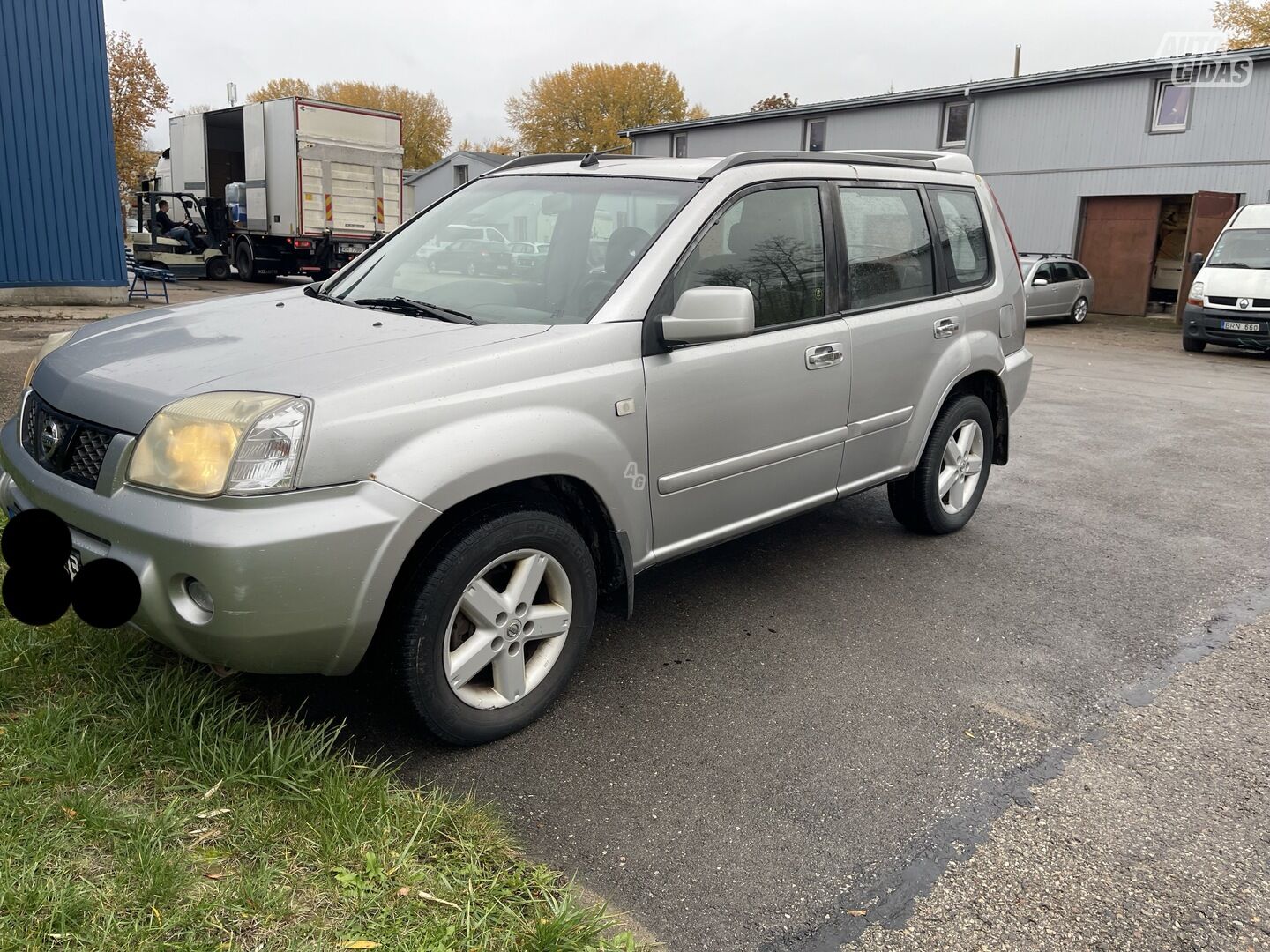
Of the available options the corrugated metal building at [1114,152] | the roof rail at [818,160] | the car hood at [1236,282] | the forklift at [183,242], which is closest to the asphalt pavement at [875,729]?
the roof rail at [818,160]

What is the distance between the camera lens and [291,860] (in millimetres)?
2506

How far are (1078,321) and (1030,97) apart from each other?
679cm

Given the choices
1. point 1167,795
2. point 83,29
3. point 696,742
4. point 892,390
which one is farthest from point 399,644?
point 83,29

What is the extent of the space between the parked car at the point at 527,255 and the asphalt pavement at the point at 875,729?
1.50 metres

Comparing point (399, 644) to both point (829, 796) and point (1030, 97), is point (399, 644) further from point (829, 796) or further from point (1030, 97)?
point (1030, 97)

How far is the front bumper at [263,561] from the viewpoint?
2.57 m

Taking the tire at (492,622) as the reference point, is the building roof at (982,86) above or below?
above

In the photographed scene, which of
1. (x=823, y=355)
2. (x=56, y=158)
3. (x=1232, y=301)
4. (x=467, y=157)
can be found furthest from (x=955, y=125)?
(x=467, y=157)

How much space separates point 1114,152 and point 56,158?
71.3 feet

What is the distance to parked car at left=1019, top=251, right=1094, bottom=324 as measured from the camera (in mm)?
19969

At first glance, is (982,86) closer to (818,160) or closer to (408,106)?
(818,160)

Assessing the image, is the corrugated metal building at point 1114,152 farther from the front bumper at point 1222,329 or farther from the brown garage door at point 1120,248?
the front bumper at point 1222,329

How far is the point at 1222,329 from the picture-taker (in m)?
15.6

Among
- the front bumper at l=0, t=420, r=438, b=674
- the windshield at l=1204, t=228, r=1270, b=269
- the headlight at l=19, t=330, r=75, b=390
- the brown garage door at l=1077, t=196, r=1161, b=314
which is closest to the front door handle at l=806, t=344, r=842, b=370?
the front bumper at l=0, t=420, r=438, b=674
